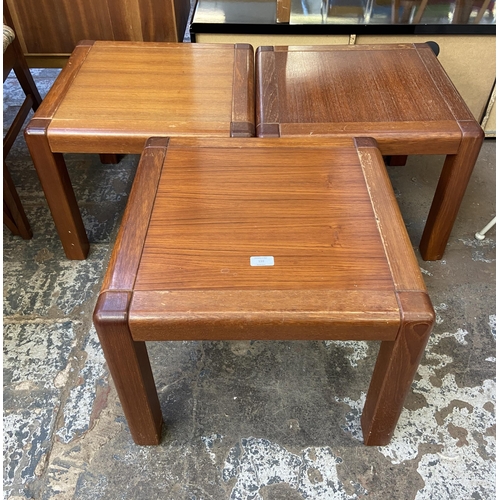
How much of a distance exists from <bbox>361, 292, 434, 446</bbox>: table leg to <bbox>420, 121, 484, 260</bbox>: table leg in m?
0.62

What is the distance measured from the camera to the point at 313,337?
917 millimetres

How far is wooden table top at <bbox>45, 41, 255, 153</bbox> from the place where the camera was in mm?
1338

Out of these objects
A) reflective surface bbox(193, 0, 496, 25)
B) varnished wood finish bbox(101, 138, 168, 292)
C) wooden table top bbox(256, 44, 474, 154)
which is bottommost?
varnished wood finish bbox(101, 138, 168, 292)

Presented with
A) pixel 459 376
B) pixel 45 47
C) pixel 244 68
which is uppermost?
pixel 244 68

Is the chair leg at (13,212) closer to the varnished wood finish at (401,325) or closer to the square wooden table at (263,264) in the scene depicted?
the square wooden table at (263,264)

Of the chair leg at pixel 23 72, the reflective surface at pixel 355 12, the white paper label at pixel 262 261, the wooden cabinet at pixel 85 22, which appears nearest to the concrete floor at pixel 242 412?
the white paper label at pixel 262 261

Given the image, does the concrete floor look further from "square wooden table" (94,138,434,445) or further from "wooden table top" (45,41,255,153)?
"wooden table top" (45,41,255,153)

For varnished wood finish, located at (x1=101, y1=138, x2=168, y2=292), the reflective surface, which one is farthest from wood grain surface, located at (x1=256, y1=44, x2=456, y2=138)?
varnished wood finish, located at (x1=101, y1=138, x2=168, y2=292)

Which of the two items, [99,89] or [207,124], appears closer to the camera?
[207,124]

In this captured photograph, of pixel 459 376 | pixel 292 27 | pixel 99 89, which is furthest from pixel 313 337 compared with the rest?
pixel 292 27

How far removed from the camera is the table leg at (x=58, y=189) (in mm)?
1349

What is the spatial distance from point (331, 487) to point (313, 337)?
16.2 inches

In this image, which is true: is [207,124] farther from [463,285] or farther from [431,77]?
[463,285]

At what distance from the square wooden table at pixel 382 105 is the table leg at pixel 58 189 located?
585mm
